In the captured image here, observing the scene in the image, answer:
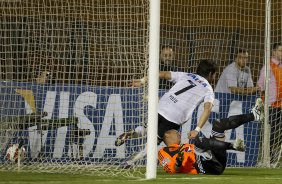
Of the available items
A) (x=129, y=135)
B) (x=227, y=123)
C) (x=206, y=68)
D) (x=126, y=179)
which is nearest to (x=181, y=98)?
(x=206, y=68)

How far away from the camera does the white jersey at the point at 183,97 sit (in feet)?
45.3

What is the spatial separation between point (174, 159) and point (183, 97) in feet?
4.66

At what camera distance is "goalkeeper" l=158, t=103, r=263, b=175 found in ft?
41.5

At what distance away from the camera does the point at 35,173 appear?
40.5ft

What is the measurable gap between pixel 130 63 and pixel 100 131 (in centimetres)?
177

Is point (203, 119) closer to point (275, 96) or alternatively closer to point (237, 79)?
point (237, 79)

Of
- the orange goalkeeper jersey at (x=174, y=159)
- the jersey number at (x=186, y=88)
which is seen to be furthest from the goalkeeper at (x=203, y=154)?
the jersey number at (x=186, y=88)

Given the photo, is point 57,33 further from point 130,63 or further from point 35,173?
point 35,173

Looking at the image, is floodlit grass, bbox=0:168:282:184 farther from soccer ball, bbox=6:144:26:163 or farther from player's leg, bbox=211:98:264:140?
soccer ball, bbox=6:144:26:163

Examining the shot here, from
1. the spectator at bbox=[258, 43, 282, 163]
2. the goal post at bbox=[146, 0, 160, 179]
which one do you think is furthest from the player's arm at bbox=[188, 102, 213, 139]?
the spectator at bbox=[258, 43, 282, 163]

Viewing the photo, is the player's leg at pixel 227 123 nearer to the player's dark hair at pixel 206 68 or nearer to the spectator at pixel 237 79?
the player's dark hair at pixel 206 68

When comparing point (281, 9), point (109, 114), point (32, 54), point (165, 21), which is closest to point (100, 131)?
point (109, 114)

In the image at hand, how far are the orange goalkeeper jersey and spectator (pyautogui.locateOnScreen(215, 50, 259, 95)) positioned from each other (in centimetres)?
344

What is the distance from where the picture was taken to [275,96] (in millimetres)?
16156
